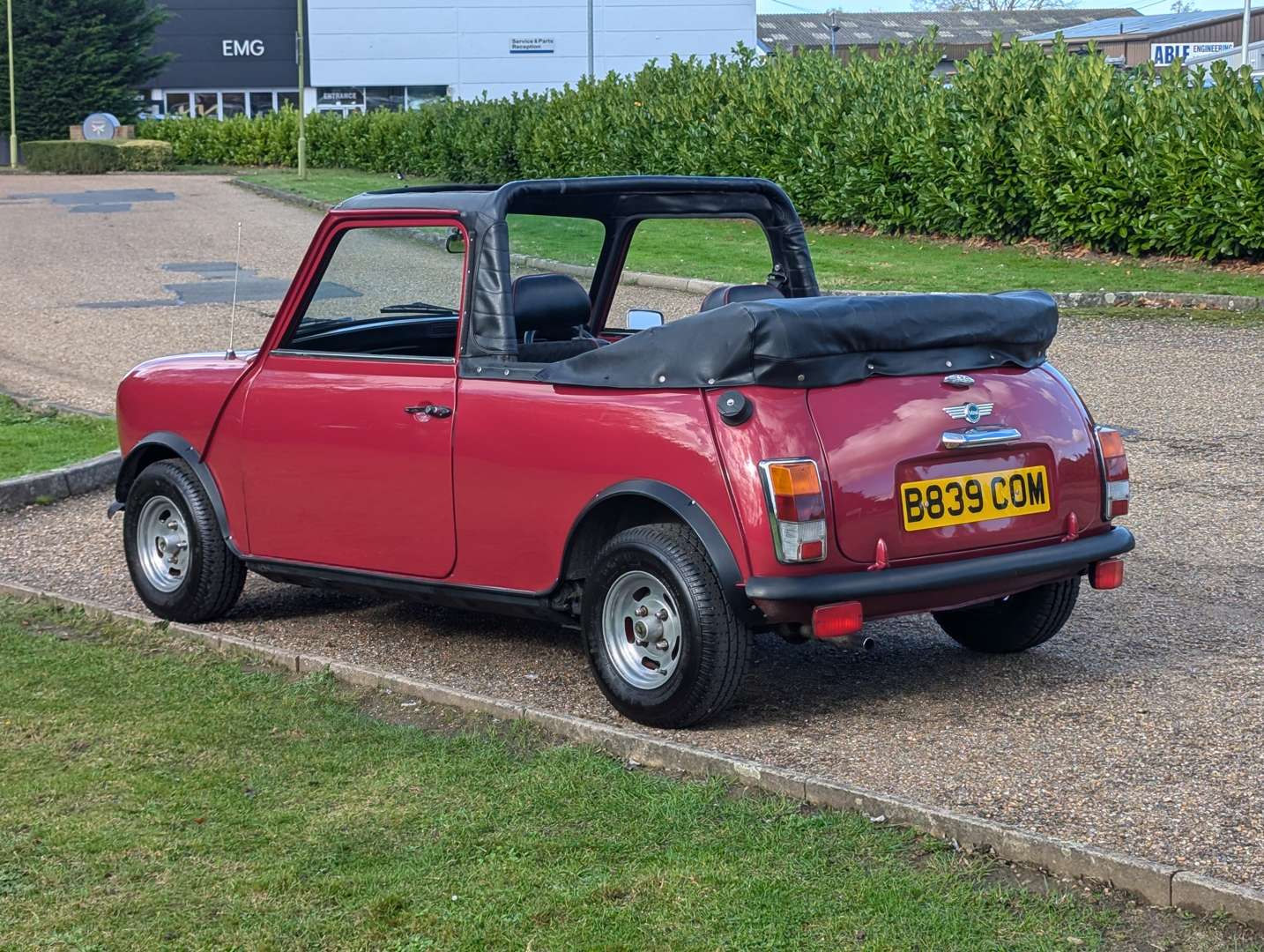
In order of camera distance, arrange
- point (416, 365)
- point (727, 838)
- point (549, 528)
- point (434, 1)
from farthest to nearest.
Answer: point (434, 1)
point (416, 365)
point (549, 528)
point (727, 838)

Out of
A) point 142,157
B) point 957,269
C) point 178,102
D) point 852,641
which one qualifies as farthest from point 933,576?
point 178,102

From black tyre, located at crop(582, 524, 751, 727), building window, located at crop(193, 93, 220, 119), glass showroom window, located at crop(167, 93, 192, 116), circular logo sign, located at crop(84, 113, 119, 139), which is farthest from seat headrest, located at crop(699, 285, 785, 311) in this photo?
glass showroom window, located at crop(167, 93, 192, 116)

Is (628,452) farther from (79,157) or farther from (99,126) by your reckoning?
(99,126)

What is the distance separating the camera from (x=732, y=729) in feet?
17.1

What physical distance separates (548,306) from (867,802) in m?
2.44

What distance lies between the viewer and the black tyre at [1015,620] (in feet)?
19.3

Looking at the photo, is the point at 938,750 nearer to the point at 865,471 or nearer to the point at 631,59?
the point at 865,471

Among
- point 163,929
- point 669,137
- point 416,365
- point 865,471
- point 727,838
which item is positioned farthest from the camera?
point 669,137

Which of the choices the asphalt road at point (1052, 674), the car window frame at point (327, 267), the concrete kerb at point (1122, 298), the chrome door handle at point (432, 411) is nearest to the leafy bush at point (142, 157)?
the concrete kerb at point (1122, 298)

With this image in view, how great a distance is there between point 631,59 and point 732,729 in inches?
2858

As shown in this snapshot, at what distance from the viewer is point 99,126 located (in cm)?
5234

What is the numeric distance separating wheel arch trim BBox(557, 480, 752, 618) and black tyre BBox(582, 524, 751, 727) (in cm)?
7

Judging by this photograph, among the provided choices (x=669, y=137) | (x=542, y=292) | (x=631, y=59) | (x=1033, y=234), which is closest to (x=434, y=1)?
(x=631, y=59)

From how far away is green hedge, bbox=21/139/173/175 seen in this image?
1881 inches
